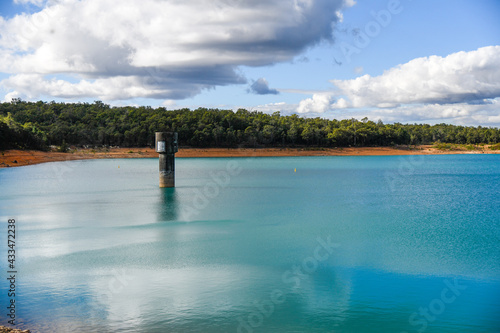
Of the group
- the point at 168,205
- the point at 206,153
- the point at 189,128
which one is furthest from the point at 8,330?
the point at 189,128

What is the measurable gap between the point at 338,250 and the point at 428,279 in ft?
13.9

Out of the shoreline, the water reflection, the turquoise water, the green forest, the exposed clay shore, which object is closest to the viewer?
the exposed clay shore

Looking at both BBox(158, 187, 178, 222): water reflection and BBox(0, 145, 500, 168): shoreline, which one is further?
BBox(0, 145, 500, 168): shoreline

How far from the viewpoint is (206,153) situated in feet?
368

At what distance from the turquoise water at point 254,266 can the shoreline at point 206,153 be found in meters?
47.8

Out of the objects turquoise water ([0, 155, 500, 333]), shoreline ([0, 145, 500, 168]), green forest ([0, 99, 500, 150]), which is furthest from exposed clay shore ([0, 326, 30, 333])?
green forest ([0, 99, 500, 150])

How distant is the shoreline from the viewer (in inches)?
2918

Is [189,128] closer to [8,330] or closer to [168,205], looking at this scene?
[168,205]

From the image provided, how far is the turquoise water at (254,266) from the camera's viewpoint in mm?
10922

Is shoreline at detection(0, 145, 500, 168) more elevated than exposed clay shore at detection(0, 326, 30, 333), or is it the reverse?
shoreline at detection(0, 145, 500, 168)

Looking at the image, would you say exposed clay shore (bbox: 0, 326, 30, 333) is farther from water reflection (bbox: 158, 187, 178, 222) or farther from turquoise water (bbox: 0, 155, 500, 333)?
water reflection (bbox: 158, 187, 178, 222)

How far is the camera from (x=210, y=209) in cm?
2872

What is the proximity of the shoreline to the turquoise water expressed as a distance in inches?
1880

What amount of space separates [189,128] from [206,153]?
8531mm
